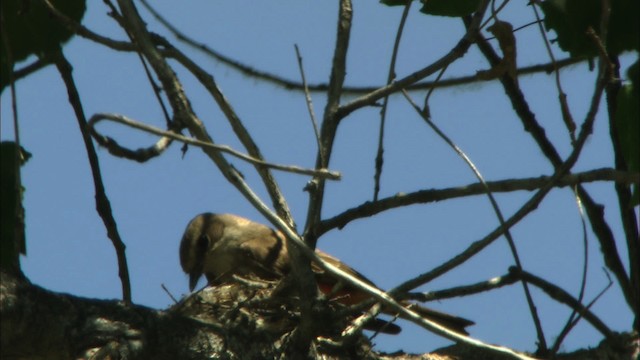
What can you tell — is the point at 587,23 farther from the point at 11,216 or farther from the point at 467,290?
the point at 11,216

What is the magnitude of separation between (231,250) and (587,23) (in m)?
5.55

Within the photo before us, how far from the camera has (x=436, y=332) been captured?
11.8ft

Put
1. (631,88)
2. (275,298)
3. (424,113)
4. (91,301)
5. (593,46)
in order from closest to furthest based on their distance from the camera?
(631,88), (593,46), (91,301), (424,113), (275,298)

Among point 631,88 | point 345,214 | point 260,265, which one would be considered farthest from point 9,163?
point 260,265

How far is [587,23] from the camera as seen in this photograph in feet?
11.7

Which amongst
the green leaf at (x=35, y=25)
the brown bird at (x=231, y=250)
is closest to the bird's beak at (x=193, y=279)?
the brown bird at (x=231, y=250)

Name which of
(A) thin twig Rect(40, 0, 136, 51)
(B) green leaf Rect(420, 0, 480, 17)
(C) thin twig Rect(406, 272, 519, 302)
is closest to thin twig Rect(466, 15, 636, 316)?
(C) thin twig Rect(406, 272, 519, 302)

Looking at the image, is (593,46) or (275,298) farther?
(275,298)

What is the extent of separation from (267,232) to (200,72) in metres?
5.19

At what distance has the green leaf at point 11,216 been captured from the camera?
3.51 m

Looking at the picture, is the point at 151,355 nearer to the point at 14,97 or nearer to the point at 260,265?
the point at 14,97

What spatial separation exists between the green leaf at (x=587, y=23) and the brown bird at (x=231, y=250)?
4.26 meters

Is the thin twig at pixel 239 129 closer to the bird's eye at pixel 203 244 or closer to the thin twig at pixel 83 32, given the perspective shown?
the thin twig at pixel 83 32

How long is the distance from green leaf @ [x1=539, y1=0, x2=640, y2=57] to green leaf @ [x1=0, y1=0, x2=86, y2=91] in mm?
1936
